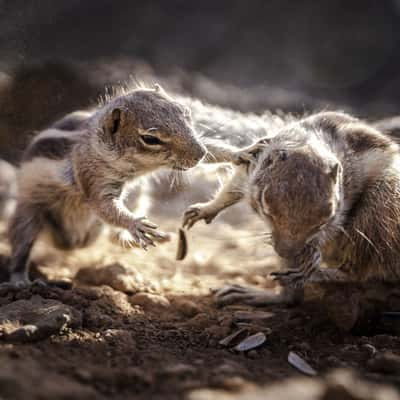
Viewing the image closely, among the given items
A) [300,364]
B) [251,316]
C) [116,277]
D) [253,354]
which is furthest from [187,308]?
[300,364]

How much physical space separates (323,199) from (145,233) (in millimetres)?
1128

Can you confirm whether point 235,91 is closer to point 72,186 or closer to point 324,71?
point 324,71

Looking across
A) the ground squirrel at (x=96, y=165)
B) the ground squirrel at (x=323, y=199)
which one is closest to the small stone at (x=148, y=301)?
the ground squirrel at (x=96, y=165)

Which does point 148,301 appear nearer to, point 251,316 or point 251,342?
point 251,316

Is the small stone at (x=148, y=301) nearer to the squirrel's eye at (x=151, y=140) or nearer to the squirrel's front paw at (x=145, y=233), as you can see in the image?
the squirrel's front paw at (x=145, y=233)

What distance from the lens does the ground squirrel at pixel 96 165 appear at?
336 cm

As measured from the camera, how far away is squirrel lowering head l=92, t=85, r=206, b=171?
333 cm

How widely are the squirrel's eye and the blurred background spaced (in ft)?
3.48

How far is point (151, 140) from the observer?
339 cm

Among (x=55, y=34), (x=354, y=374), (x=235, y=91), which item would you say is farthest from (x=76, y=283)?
(x=235, y=91)

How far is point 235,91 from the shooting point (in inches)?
267

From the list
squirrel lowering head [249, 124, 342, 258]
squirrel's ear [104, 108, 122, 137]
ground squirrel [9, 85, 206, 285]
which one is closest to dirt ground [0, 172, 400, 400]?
ground squirrel [9, 85, 206, 285]

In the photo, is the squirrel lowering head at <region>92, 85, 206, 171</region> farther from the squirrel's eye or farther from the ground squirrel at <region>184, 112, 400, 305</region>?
the ground squirrel at <region>184, 112, 400, 305</region>

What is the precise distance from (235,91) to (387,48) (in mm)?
2899
